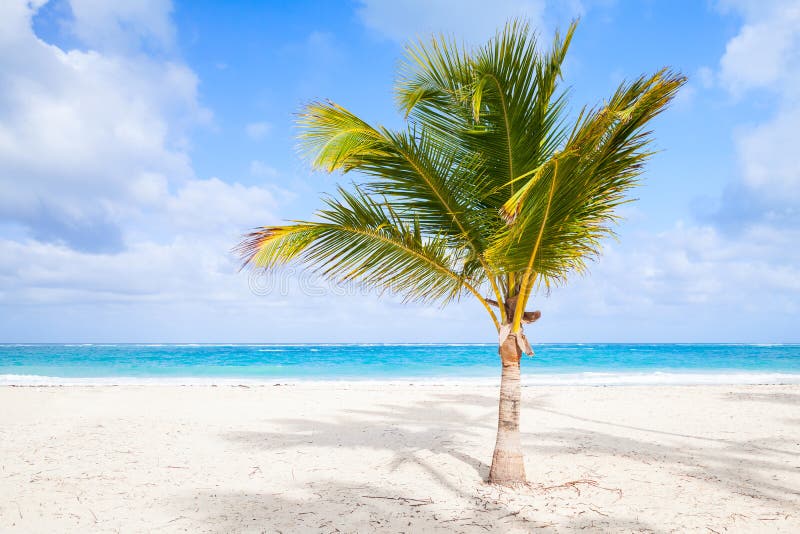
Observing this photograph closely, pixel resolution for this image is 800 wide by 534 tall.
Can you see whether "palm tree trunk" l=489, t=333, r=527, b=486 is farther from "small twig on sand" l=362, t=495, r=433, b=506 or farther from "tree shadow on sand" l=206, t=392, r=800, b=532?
"small twig on sand" l=362, t=495, r=433, b=506

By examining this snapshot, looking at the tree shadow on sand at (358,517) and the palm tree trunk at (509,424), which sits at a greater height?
the palm tree trunk at (509,424)

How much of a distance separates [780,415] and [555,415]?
14.4ft

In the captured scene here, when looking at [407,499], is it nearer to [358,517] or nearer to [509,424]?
[358,517]

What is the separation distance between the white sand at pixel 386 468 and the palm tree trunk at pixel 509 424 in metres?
A: 0.18

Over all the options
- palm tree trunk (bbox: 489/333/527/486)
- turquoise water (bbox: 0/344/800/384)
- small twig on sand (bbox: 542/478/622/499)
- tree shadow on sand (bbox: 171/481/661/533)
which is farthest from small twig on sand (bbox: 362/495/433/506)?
turquoise water (bbox: 0/344/800/384)

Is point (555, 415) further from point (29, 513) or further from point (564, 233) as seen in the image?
point (29, 513)

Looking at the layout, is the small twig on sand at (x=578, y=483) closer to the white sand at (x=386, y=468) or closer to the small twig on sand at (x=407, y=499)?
the white sand at (x=386, y=468)

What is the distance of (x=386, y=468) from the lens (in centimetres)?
596

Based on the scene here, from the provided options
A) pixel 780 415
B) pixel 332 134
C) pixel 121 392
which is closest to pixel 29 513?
pixel 332 134

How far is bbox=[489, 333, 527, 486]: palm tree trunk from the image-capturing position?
190 inches

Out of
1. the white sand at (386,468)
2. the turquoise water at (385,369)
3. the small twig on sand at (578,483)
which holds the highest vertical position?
the small twig on sand at (578,483)

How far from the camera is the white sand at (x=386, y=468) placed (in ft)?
14.3

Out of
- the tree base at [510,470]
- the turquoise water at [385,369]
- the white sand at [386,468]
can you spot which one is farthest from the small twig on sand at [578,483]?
the turquoise water at [385,369]

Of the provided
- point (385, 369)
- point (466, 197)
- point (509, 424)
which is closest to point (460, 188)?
point (466, 197)
